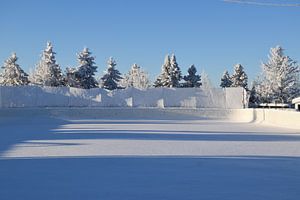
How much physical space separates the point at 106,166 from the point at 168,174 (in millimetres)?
1491

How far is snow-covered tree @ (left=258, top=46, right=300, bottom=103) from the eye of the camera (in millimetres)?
56188

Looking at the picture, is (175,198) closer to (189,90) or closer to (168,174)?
(168,174)

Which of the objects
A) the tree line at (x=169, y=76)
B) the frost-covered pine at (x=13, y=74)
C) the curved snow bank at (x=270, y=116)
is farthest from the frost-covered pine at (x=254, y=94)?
the frost-covered pine at (x=13, y=74)

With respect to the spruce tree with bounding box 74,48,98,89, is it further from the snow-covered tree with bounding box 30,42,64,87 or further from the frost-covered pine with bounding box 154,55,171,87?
the frost-covered pine with bounding box 154,55,171,87

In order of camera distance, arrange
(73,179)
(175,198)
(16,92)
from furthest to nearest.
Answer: (16,92)
(73,179)
(175,198)

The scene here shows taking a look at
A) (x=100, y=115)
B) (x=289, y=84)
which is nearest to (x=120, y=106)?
(x=100, y=115)

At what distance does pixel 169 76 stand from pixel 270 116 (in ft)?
103

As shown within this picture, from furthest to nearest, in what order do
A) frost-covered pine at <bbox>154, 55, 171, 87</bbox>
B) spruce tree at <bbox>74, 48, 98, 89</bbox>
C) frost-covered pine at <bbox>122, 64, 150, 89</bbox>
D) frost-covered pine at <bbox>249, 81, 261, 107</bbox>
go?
frost-covered pine at <bbox>122, 64, 150, 89</bbox> → frost-covered pine at <bbox>249, 81, 261, 107</bbox> → frost-covered pine at <bbox>154, 55, 171, 87</bbox> → spruce tree at <bbox>74, 48, 98, 89</bbox>

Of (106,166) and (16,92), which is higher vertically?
(16,92)

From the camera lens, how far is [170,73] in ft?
181

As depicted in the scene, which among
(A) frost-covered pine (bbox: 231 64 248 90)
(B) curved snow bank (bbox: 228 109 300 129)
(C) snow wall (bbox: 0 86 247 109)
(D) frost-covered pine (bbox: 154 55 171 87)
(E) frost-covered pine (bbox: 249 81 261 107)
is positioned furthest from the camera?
(A) frost-covered pine (bbox: 231 64 248 90)

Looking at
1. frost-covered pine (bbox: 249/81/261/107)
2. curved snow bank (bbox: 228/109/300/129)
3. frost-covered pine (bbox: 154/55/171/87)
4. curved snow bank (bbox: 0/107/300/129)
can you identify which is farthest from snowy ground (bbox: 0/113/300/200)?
frost-covered pine (bbox: 249/81/261/107)

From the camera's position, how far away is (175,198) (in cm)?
553

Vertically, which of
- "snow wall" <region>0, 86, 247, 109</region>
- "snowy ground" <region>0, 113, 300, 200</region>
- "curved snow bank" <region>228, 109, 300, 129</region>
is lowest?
"snowy ground" <region>0, 113, 300, 200</region>
